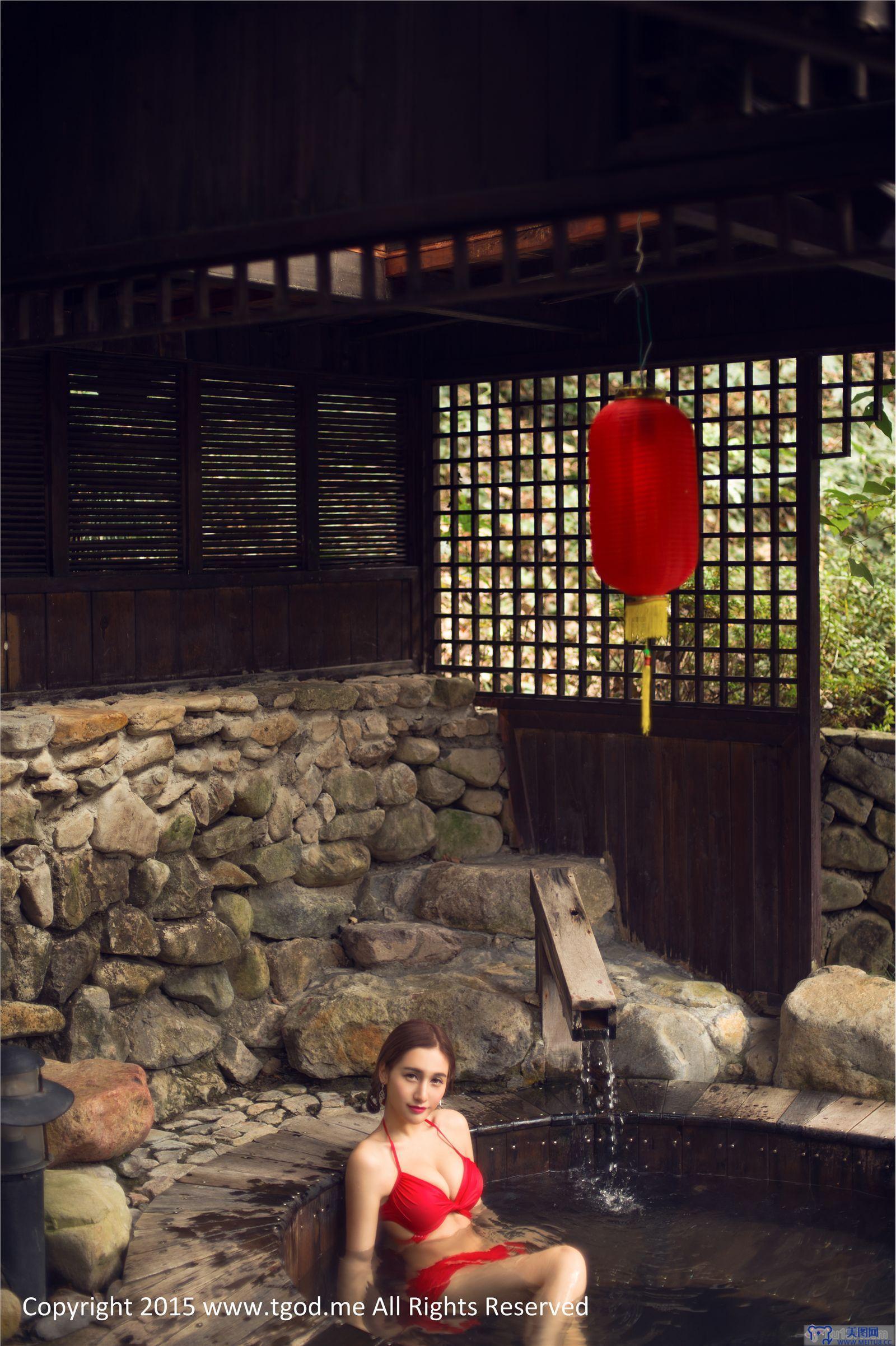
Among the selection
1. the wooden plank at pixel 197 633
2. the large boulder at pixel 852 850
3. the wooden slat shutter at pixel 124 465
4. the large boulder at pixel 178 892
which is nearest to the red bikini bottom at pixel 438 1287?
the large boulder at pixel 178 892

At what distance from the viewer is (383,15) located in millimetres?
3916

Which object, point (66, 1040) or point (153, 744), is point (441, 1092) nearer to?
point (66, 1040)

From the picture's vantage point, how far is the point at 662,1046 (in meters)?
6.76

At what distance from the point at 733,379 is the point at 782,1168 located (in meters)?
8.26

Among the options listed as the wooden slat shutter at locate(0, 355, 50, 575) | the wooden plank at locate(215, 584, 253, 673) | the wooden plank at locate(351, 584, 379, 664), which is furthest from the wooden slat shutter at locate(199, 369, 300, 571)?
the wooden slat shutter at locate(0, 355, 50, 575)

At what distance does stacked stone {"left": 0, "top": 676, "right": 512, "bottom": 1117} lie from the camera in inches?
240

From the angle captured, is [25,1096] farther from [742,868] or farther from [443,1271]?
[742,868]

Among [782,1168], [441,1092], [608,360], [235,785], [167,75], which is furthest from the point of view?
[608,360]

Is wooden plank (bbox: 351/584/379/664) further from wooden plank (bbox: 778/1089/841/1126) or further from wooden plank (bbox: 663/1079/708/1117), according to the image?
wooden plank (bbox: 778/1089/841/1126)

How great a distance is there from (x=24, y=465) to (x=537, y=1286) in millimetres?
4223

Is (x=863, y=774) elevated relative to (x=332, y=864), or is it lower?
elevated

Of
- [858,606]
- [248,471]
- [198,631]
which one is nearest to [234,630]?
[198,631]

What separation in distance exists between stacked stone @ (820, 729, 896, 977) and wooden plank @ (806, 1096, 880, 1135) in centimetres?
197

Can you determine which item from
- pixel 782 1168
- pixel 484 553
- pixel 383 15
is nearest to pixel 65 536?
pixel 383 15
